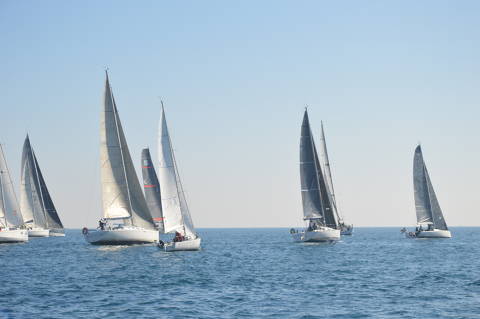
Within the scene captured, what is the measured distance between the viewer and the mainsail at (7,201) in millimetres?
86312

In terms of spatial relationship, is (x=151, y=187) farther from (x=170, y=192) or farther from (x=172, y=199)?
(x=172, y=199)

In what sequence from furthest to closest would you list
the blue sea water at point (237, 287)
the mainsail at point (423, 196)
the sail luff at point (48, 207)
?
the sail luff at point (48, 207), the mainsail at point (423, 196), the blue sea water at point (237, 287)

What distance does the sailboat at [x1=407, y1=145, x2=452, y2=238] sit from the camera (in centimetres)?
10081

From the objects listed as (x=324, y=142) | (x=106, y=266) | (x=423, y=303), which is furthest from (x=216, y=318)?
(x=324, y=142)

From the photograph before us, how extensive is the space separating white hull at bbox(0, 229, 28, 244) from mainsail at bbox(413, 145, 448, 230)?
54960 mm

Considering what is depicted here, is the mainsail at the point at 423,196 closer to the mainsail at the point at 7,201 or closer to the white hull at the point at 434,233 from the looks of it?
the white hull at the point at 434,233

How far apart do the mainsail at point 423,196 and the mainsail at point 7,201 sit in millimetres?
55627

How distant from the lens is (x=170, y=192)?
216 ft

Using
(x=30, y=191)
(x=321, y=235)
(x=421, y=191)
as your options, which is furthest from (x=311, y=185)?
(x=30, y=191)

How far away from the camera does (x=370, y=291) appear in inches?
1508

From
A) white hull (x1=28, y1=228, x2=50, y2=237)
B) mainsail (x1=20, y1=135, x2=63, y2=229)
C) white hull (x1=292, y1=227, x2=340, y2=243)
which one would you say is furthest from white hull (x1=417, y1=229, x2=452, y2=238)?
mainsail (x1=20, y1=135, x2=63, y2=229)

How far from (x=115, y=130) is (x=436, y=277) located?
131ft

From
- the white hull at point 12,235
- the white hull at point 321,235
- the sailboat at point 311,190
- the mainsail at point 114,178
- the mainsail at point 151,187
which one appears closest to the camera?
the mainsail at point 114,178

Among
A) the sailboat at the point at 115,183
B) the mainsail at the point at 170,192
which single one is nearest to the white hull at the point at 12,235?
the sailboat at the point at 115,183
